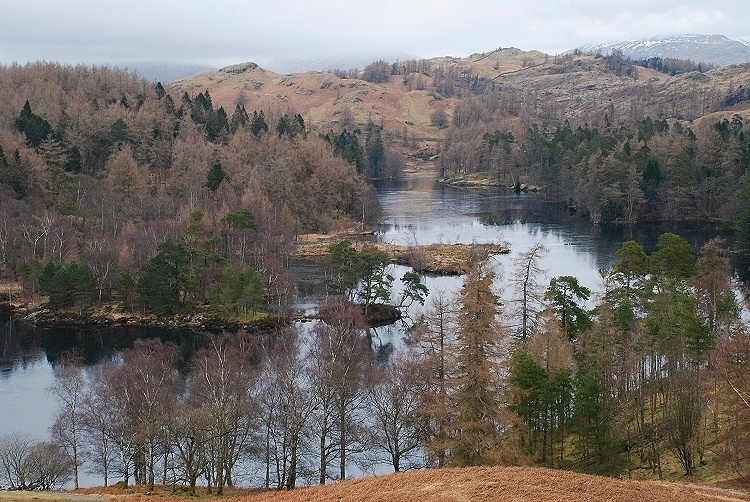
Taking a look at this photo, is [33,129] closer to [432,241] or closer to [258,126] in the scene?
[258,126]

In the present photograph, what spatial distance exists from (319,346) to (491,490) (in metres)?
20.1

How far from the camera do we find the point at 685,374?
31031mm

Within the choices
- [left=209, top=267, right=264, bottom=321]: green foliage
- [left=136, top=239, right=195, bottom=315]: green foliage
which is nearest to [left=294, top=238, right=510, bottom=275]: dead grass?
[left=209, top=267, right=264, bottom=321]: green foliage

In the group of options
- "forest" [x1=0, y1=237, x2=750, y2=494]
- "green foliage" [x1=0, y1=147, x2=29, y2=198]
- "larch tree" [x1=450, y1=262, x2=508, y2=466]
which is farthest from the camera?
"green foliage" [x1=0, y1=147, x2=29, y2=198]

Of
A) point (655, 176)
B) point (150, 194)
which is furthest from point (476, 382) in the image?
point (655, 176)

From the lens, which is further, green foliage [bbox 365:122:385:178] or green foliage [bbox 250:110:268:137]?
green foliage [bbox 365:122:385:178]

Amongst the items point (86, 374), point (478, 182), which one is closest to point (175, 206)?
point (86, 374)

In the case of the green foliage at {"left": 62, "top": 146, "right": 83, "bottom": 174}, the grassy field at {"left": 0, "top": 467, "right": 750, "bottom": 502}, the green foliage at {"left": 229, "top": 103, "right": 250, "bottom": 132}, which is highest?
the green foliage at {"left": 229, "top": 103, "right": 250, "bottom": 132}

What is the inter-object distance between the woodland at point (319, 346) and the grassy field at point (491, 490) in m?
5.26

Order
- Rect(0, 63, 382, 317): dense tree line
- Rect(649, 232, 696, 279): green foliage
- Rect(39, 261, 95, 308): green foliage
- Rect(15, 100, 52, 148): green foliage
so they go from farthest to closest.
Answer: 1. Rect(15, 100, 52, 148): green foliage
2. Rect(0, 63, 382, 317): dense tree line
3. Rect(39, 261, 95, 308): green foliage
4. Rect(649, 232, 696, 279): green foliage

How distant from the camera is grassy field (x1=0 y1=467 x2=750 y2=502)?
19.8m

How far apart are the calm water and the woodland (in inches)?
97.1

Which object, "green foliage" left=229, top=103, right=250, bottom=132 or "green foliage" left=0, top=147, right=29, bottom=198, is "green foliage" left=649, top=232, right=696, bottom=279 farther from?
"green foliage" left=229, top=103, right=250, bottom=132

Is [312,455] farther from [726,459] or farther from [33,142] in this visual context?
[33,142]
